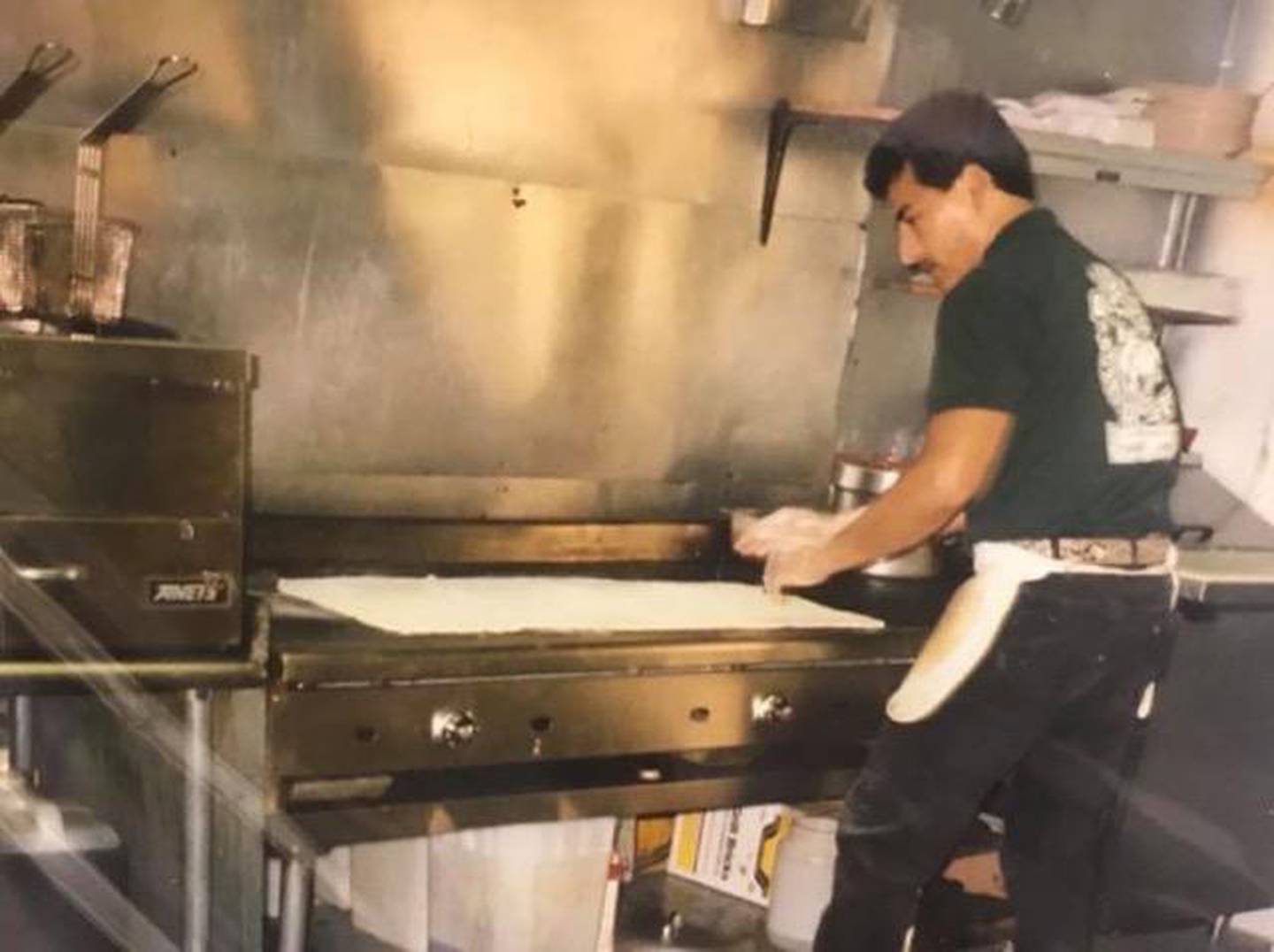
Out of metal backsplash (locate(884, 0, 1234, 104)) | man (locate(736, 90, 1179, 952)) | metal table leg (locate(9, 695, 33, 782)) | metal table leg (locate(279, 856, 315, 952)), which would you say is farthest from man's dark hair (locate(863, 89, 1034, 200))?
metal table leg (locate(9, 695, 33, 782))

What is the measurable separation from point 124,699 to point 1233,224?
1.90 m

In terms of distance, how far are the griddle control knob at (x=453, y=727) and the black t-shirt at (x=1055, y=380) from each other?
1.91ft

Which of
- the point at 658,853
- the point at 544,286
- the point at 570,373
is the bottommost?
the point at 658,853

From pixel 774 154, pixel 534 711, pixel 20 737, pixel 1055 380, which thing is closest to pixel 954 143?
pixel 1055 380

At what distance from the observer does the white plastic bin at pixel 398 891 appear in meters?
1.53

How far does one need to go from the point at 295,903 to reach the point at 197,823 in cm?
16

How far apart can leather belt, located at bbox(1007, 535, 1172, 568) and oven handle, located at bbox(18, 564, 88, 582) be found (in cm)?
93

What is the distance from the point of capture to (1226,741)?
1.86 meters

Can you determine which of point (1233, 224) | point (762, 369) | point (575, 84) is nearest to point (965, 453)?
point (762, 369)

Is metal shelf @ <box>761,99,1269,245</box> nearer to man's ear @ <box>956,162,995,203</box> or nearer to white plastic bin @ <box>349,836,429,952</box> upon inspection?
man's ear @ <box>956,162,995,203</box>

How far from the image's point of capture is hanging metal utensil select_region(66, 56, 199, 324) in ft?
4.66

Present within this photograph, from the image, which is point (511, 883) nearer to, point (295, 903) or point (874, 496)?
point (295, 903)

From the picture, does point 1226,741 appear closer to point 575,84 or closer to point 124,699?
point 575,84

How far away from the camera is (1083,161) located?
6.30 ft
